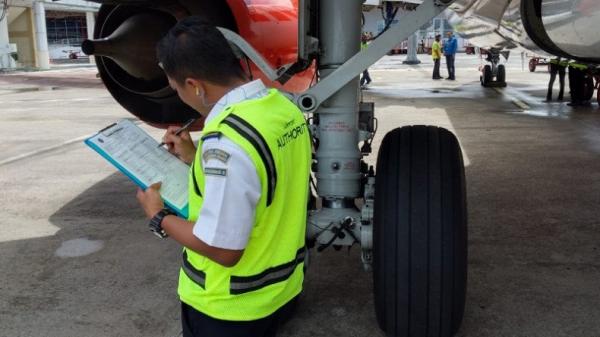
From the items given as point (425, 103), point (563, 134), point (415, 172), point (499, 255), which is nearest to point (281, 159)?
point (415, 172)

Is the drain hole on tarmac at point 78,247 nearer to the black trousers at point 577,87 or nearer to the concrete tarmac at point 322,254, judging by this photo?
the concrete tarmac at point 322,254

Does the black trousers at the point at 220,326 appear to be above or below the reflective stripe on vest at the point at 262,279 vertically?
below

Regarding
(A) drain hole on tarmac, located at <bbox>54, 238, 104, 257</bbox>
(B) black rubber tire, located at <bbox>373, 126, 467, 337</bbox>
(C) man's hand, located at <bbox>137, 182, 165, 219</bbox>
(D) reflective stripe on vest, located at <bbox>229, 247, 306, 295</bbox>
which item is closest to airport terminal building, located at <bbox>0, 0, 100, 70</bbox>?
(A) drain hole on tarmac, located at <bbox>54, 238, 104, 257</bbox>

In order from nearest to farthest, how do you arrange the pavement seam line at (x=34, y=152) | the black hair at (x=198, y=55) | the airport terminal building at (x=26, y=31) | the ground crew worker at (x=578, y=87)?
the black hair at (x=198, y=55)
the pavement seam line at (x=34, y=152)
the ground crew worker at (x=578, y=87)
the airport terminal building at (x=26, y=31)

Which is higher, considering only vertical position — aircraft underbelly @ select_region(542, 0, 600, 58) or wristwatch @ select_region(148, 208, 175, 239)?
aircraft underbelly @ select_region(542, 0, 600, 58)

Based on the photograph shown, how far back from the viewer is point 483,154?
21.7 ft

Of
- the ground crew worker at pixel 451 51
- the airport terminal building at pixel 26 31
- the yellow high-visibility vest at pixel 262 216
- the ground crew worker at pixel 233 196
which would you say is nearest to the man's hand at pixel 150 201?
the ground crew worker at pixel 233 196

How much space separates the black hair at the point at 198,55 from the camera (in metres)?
1.64

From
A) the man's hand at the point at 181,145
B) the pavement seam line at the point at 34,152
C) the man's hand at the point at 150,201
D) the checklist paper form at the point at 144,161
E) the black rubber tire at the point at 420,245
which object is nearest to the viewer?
the man's hand at the point at 150,201

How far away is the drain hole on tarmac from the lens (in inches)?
149

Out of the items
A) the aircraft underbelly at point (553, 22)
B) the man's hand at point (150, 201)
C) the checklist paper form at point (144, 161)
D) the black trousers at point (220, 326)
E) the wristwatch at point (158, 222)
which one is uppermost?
the aircraft underbelly at point (553, 22)

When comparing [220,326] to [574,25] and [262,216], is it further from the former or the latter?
[574,25]

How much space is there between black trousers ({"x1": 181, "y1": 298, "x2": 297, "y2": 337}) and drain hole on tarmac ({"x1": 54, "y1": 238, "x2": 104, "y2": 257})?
220 centimetres

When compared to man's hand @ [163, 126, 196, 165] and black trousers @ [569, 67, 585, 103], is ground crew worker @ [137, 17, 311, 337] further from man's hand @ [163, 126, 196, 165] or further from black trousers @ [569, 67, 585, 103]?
black trousers @ [569, 67, 585, 103]
